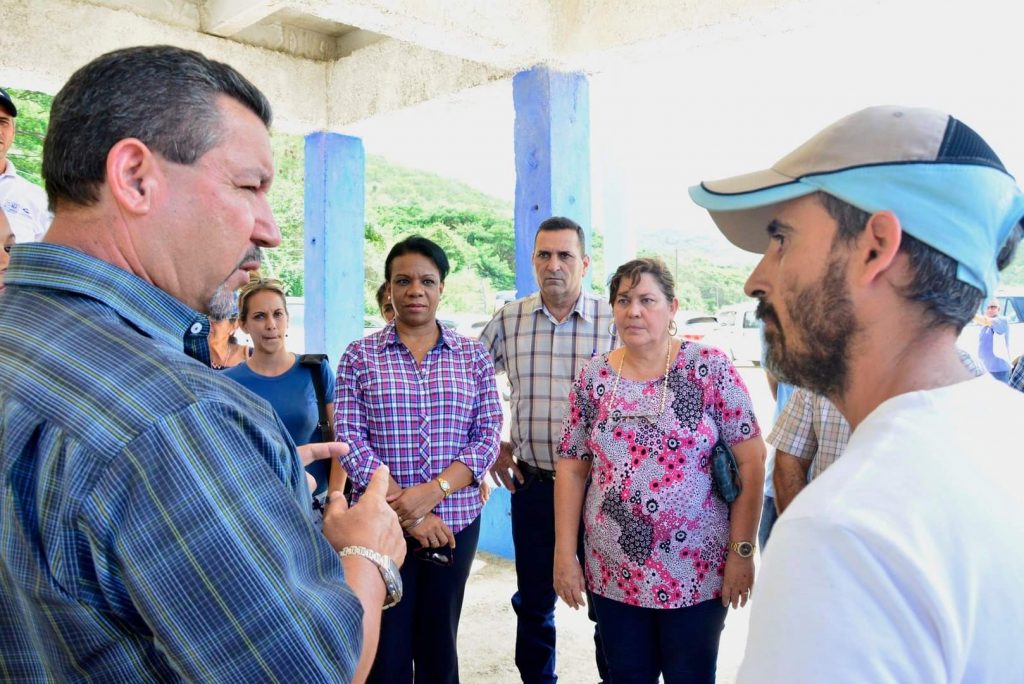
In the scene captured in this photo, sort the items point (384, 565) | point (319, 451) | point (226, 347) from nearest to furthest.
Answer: point (384, 565) < point (319, 451) < point (226, 347)

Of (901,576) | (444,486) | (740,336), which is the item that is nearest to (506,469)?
(444,486)

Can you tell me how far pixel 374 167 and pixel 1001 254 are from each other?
1461 inches

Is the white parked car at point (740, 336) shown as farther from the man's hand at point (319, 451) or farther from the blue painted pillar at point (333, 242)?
the man's hand at point (319, 451)

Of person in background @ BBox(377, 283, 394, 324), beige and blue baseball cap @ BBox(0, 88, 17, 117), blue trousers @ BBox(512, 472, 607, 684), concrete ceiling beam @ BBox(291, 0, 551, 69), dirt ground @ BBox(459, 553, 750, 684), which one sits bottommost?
dirt ground @ BBox(459, 553, 750, 684)

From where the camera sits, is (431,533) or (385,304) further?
(385,304)

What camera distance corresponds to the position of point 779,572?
2.63ft

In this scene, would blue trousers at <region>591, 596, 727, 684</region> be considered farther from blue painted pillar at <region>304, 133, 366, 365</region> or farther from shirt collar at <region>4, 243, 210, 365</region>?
blue painted pillar at <region>304, 133, 366, 365</region>

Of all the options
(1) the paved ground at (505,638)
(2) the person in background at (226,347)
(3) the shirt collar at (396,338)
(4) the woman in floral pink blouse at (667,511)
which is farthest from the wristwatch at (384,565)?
(2) the person in background at (226,347)

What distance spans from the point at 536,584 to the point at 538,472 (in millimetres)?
502

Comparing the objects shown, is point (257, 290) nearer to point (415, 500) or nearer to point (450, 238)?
point (415, 500)

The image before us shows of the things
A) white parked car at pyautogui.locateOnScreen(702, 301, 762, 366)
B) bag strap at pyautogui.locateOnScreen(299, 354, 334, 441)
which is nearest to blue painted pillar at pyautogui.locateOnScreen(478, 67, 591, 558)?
bag strap at pyautogui.locateOnScreen(299, 354, 334, 441)

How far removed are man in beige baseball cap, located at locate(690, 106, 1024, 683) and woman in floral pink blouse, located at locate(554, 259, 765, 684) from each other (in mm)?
1251

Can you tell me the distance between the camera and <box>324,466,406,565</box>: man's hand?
123 centimetres

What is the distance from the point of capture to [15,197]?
315cm
